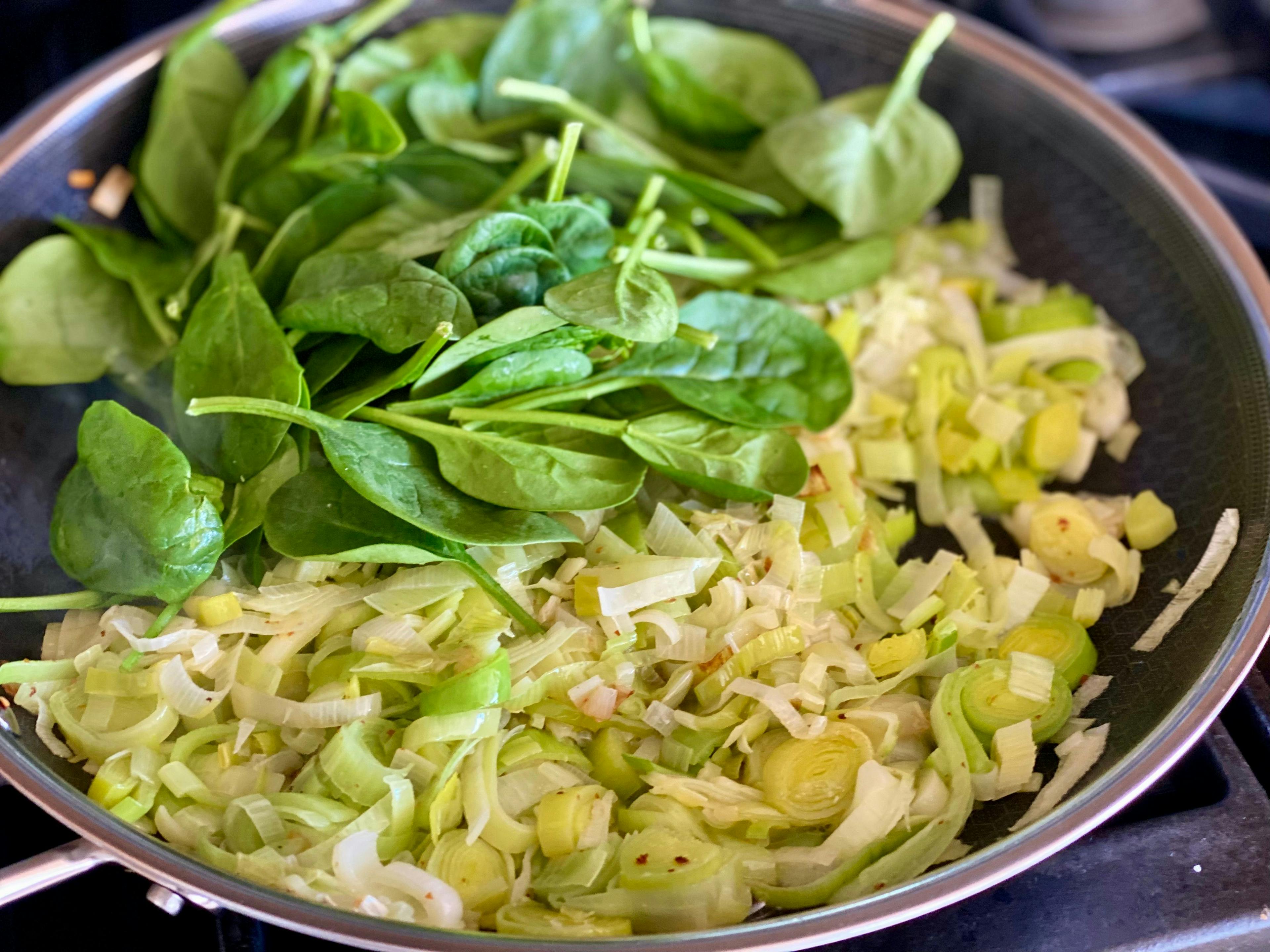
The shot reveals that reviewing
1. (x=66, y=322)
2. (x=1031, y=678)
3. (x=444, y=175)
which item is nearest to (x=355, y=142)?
(x=444, y=175)

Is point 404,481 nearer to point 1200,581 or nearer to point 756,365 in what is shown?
point 756,365

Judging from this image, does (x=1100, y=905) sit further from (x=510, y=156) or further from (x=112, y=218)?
(x=112, y=218)

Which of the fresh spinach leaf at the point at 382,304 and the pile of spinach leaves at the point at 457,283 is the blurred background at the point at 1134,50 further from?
the fresh spinach leaf at the point at 382,304

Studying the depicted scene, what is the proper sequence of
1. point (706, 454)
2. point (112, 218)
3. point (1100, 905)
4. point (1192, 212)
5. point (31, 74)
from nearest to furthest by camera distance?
point (1100, 905) → point (706, 454) → point (1192, 212) → point (112, 218) → point (31, 74)

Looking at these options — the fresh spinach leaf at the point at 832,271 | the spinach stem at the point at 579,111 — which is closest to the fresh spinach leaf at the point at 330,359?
the spinach stem at the point at 579,111

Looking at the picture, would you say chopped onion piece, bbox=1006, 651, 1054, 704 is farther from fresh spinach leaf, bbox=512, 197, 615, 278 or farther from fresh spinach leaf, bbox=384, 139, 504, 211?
fresh spinach leaf, bbox=384, 139, 504, 211

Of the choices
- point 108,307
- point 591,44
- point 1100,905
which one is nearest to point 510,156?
point 591,44

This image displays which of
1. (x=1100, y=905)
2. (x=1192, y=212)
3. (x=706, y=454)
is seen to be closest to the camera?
(x=1100, y=905)
